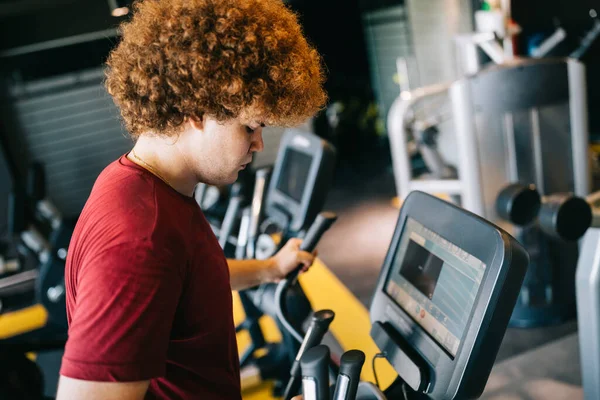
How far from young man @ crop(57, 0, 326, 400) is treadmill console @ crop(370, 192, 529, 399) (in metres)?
0.37

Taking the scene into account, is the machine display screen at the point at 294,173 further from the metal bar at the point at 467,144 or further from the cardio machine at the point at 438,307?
the cardio machine at the point at 438,307

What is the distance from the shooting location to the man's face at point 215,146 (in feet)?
3.49

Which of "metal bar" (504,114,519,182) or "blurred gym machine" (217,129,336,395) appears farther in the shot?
"metal bar" (504,114,519,182)

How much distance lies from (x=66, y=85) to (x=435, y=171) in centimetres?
472

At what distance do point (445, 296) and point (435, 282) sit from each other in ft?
0.18

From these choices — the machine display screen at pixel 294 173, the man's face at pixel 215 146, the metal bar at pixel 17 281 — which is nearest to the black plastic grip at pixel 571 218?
the machine display screen at pixel 294 173

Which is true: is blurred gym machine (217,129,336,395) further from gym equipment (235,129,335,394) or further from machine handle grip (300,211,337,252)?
machine handle grip (300,211,337,252)

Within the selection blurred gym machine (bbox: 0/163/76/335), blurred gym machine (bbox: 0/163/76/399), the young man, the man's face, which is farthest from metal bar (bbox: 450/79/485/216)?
blurred gym machine (bbox: 0/163/76/335)

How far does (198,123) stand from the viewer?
1055mm

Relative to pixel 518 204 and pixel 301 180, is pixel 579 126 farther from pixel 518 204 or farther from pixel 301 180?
pixel 301 180

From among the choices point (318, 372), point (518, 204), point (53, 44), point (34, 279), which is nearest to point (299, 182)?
point (518, 204)

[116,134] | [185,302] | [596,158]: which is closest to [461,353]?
[185,302]

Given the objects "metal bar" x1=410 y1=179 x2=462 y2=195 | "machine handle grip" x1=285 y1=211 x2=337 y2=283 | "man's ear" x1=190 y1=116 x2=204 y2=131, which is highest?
"man's ear" x1=190 y1=116 x2=204 y2=131

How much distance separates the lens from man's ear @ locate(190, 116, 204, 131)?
1052mm
